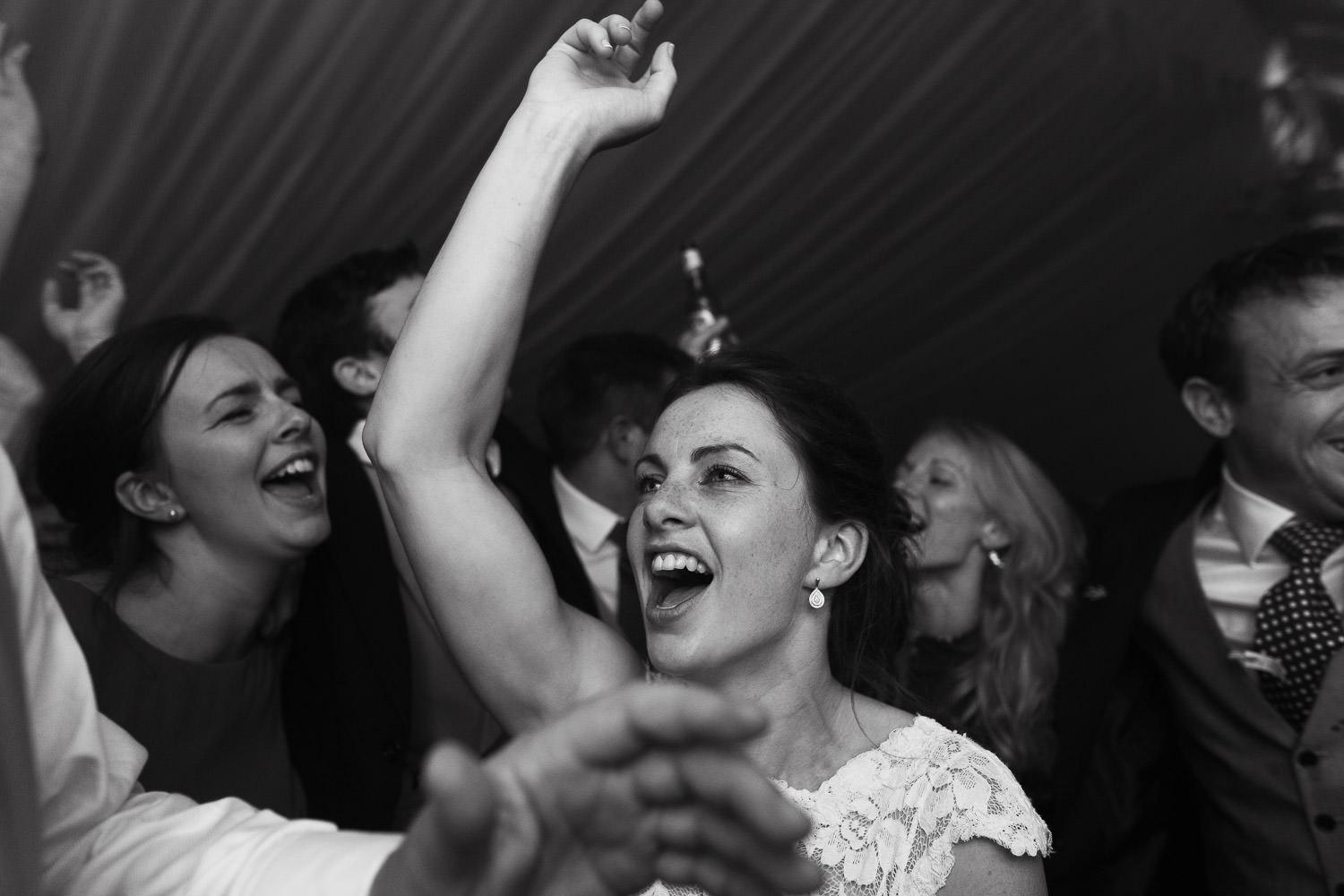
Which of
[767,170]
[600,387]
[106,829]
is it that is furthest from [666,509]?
[767,170]

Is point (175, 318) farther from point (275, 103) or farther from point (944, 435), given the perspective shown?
point (944, 435)

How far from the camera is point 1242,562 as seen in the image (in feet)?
8.24

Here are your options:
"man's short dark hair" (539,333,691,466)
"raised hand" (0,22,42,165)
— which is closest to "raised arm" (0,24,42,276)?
"raised hand" (0,22,42,165)

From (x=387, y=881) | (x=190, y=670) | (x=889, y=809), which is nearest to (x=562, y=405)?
(x=190, y=670)

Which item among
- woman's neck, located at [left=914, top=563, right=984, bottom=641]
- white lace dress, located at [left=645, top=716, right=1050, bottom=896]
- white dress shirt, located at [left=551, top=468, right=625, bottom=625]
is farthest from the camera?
white dress shirt, located at [left=551, top=468, right=625, bottom=625]

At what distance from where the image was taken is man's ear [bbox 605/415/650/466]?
3.62 m

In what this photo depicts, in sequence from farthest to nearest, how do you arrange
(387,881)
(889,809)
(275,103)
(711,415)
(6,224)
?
(275,103) → (711,415) → (889,809) → (6,224) → (387,881)

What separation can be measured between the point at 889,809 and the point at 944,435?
1784mm

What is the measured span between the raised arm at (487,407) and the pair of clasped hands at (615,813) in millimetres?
697

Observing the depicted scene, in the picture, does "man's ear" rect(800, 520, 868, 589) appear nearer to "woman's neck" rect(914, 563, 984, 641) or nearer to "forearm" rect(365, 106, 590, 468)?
"forearm" rect(365, 106, 590, 468)

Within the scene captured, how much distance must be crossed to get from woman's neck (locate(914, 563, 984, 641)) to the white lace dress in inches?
51.7

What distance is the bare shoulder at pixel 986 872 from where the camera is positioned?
1.67m

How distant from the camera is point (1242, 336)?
261cm

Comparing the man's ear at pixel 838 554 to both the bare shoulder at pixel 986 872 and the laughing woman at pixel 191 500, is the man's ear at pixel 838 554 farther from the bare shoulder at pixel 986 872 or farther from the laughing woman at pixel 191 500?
the laughing woman at pixel 191 500
